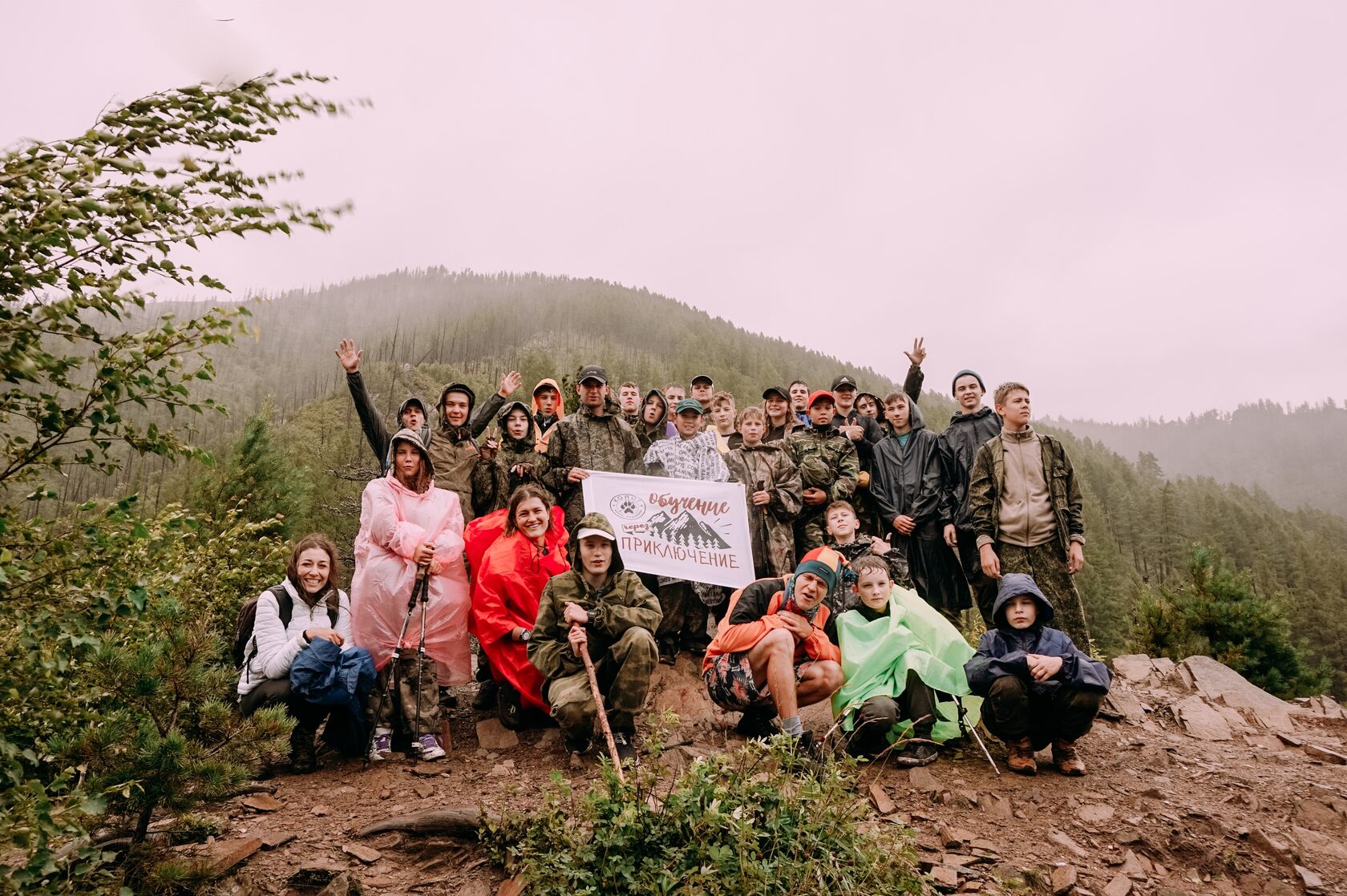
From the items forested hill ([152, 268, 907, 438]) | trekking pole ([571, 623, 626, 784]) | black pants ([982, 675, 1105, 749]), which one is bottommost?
black pants ([982, 675, 1105, 749])

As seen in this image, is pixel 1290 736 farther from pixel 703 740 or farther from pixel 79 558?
pixel 79 558

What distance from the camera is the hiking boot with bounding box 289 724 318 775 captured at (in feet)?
16.7

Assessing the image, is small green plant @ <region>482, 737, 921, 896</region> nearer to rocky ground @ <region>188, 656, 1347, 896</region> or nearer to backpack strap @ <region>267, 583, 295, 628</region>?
rocky ground @ <region>188, 656, 1347, 896</region>

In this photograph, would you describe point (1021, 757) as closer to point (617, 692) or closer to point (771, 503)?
point (617, 692)

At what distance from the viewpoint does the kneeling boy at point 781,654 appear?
5.06m

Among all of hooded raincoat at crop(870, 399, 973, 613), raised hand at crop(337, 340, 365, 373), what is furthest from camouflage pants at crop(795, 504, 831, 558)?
raised hand at crop(337, 340, 365, 373)

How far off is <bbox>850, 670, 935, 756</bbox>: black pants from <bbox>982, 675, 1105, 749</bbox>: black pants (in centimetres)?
48

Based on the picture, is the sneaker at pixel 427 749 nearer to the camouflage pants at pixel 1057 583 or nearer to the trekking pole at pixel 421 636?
the trekking pole at pixel 421 636

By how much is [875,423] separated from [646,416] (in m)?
3.02

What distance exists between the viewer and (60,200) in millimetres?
1852

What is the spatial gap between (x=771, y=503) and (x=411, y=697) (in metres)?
4.08

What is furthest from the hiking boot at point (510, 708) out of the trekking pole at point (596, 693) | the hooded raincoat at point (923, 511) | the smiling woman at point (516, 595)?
the hooded raincoat at point (923, 511)

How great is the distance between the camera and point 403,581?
5.62 meters

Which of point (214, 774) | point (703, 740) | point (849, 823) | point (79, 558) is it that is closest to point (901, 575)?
point (703, 740)
